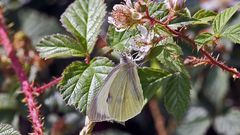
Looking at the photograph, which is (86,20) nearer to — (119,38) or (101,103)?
(119,38)

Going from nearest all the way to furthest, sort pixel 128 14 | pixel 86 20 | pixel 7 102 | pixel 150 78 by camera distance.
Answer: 1. pixel 128 14
2. pixel 150 78
3. pixel 86 20
4. pixel 7 102

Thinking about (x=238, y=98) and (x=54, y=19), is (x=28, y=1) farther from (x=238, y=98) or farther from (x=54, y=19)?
(x=238, y=98)

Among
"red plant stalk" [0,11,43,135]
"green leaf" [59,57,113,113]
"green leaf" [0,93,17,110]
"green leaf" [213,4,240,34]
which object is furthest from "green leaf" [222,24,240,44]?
"green leaf" [0,93,17,110]

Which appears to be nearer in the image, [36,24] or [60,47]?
[60,47]

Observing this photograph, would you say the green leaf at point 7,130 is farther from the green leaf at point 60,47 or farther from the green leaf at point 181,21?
the green leaf at point 181,21

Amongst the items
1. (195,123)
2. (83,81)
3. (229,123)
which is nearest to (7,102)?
(83,81)

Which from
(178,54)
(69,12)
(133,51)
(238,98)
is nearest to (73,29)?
(69,12)

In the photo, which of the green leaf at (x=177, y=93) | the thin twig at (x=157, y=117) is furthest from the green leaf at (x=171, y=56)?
the thin twig at (x=157, y=117)

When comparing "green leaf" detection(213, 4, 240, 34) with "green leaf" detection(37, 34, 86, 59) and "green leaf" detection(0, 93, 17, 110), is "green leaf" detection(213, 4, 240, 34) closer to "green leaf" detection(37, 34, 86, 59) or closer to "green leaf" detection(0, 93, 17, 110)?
"green leaf" detection(37, 34, 86, 59)
